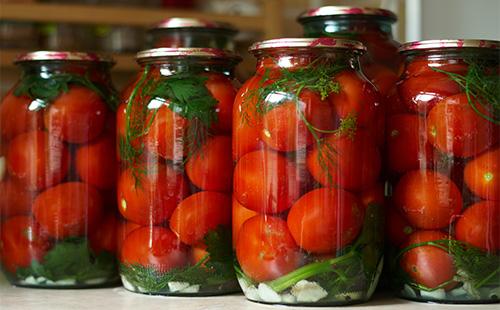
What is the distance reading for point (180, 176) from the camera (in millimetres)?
860

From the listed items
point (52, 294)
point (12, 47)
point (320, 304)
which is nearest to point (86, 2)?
point (12, 47)

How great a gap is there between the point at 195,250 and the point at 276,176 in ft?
0.43

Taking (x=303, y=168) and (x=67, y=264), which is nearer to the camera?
(x=303, y=168)

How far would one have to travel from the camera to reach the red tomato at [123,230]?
0.90m

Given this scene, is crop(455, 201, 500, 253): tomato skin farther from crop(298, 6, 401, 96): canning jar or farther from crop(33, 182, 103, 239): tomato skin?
crop(33, 182, 103, 239): tomato skin

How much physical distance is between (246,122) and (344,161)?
10 centimetres

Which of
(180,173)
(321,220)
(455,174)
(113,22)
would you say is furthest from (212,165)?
(113,22)

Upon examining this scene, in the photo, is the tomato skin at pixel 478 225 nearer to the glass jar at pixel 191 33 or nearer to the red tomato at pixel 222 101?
the red tomato at pixel 222 101

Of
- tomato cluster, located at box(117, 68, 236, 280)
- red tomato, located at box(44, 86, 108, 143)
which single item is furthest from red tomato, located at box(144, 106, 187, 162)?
red tomato, located at box(44, 86, 108, 143)

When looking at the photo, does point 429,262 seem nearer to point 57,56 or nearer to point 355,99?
point 355,99

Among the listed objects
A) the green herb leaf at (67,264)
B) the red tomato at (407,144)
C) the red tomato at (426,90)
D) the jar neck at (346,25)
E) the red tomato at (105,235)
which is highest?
the jar neck at (346,25)

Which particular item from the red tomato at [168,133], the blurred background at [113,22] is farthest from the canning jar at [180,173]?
the blurred background at [113,22]

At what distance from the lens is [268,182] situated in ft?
2.62

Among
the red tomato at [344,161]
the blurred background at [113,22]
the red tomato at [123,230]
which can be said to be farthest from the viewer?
the blurred background at [113,22]
